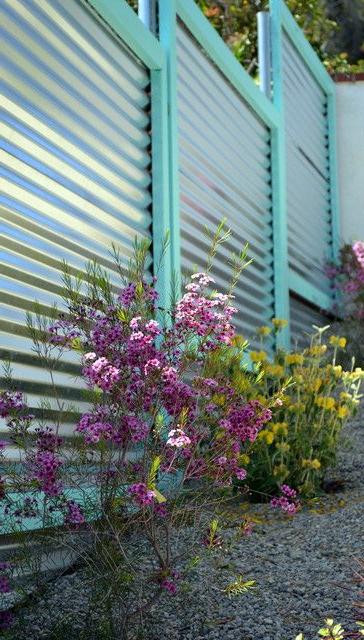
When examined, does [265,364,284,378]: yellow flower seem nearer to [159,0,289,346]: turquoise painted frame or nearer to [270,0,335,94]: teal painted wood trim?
[159,0,289,346]: turquoise painted frame

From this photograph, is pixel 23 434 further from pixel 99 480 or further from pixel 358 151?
pixel 358 151

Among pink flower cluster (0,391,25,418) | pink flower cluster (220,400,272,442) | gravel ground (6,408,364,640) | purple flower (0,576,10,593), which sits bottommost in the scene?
gravel ground (6,408,364,640)

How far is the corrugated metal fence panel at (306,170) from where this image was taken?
8320mm

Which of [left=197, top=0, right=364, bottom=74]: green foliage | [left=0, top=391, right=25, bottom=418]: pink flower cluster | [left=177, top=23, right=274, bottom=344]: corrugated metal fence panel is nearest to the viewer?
[left=0, top=391, right=25, bottom=418]: pink flower cluster

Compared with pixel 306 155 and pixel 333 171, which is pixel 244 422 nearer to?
pixel 306 155

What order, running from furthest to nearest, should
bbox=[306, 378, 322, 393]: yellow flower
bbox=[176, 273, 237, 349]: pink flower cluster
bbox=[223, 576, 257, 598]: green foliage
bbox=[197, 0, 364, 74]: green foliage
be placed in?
bbox=[197, 0, 364, 74]: green foliage < bbox=[306, 378, 322, 393]: yellow flower < bbox=[223, 576, 257, 598]: green foliage < bbox=[176, 273, 237, 349]: pink flower cluster

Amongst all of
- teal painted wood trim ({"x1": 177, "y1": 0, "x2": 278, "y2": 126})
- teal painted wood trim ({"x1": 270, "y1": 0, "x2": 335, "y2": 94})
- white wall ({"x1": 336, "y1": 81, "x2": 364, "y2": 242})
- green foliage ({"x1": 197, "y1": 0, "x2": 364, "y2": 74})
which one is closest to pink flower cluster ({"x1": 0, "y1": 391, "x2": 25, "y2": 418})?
teal painted wood trim ({"x1": 177, "y1": 0, "x2": 278, "y2": 126})

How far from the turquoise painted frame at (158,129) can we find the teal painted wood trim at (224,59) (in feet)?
1.85

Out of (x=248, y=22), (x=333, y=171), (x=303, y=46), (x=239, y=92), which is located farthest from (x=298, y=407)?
(x=248, y=22)

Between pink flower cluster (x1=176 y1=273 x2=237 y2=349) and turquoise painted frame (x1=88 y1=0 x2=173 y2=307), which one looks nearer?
pink flower cluster (x1=176 y1=273 x2=237 y2=349)

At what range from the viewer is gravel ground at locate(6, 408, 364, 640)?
3217mm

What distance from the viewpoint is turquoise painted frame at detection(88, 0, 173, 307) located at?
4.93m

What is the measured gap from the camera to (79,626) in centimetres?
310

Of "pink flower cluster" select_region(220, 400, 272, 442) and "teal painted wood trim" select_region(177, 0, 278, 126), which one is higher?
"teal painted wood trim" select_region(177, 0, 278, 126)
